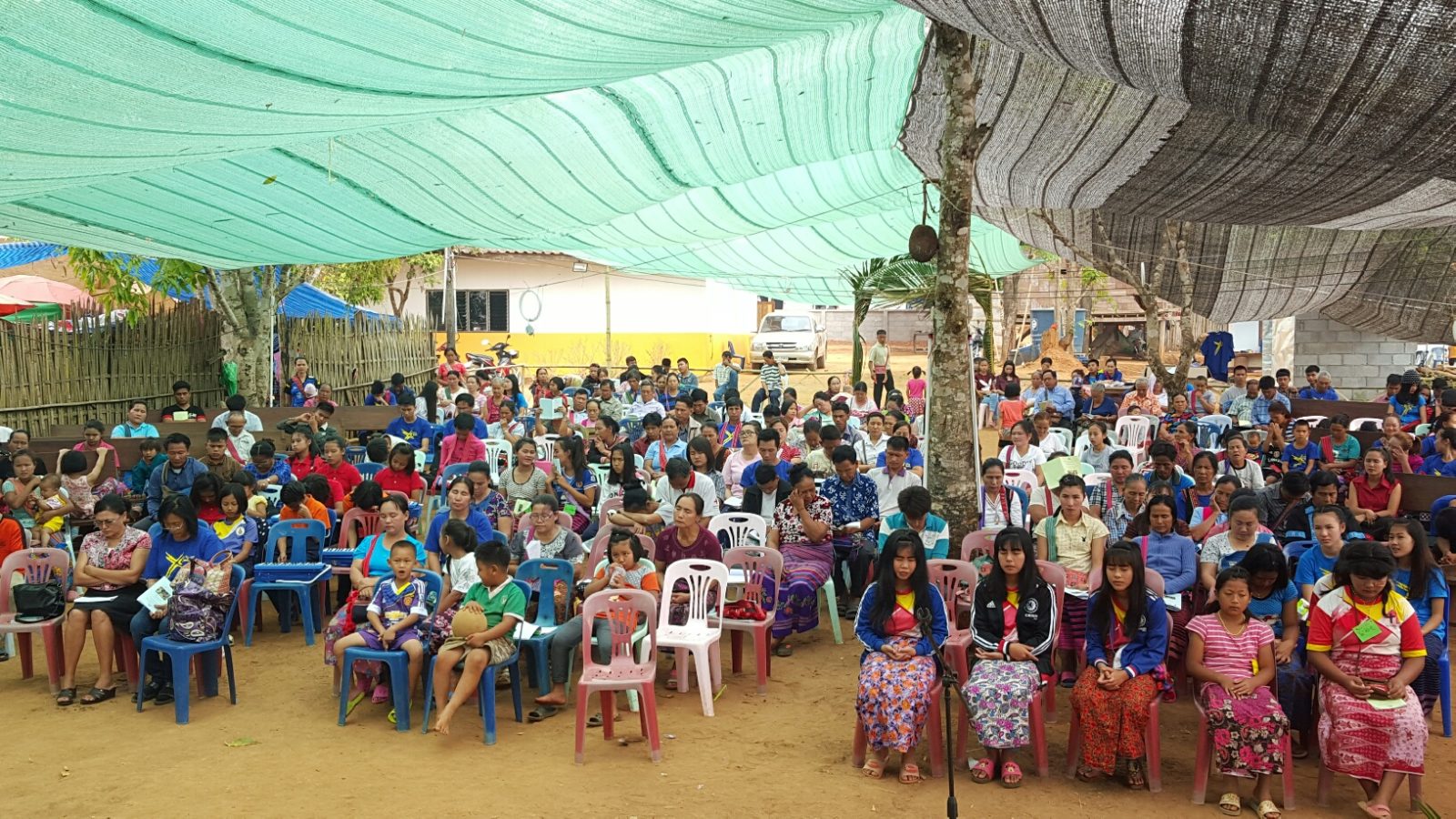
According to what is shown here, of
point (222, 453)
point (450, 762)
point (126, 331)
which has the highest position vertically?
point (126, 331)

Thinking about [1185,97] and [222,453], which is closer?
[1185,97]

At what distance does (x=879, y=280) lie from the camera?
882 inches

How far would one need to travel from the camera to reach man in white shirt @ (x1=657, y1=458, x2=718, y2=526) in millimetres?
8477

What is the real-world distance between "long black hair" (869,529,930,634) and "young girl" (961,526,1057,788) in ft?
0.94

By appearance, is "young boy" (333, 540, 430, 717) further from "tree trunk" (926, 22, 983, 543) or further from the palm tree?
the palm tree

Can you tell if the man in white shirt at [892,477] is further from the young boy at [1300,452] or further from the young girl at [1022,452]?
the young boy at [1300,452]

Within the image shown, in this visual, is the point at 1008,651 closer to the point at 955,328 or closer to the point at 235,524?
the point at 955,328

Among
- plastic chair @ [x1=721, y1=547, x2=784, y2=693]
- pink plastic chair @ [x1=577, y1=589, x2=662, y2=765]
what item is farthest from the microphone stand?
pink plastic chair @ [x1=577, y1=589, x2=662, y2=765]

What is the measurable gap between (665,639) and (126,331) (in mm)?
11183

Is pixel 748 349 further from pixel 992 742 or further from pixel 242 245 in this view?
pixel 992 742

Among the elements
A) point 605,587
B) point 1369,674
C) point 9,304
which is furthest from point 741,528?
point 9,304

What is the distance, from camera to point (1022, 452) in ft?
34.0

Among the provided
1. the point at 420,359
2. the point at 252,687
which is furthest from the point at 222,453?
the point at 420,359

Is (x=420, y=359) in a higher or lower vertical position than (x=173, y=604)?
higher
